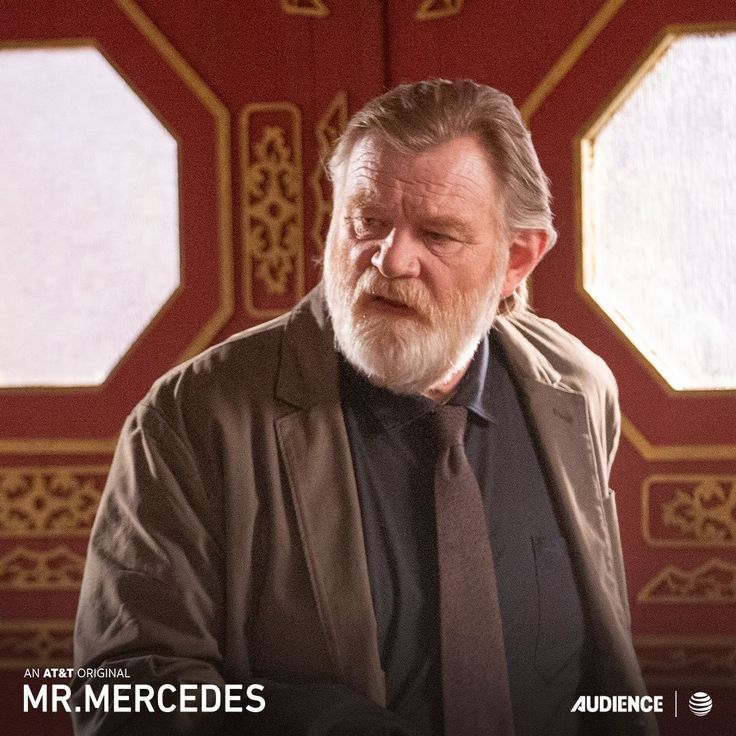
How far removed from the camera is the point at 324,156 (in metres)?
1.54

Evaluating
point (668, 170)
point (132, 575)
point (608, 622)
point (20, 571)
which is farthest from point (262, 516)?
point (668, 170)

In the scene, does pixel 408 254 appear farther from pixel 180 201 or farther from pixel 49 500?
pixel 49 500

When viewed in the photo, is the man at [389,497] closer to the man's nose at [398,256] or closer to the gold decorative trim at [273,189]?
the man's nose at [398,256]

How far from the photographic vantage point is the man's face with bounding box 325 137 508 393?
1.10 metres

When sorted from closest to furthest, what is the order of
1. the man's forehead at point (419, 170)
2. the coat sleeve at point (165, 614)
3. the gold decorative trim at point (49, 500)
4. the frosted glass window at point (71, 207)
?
the coat sleeve at point (165, 614) < the man's forehead at point (419, 170) < the frosted glass window at point (71, 207) < the gold decorative trim at point (49, 500)

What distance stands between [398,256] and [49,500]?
838 millimetres

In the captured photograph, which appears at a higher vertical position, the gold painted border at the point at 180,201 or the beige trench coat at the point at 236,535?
the gold painted border at the point at 180,201

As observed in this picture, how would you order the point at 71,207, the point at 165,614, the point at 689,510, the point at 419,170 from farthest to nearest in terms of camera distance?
the point at 689,510
the point at 71,207
the point at 419,170
the point at 165,614

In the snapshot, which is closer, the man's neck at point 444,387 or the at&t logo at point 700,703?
the man's neck at point 444,387

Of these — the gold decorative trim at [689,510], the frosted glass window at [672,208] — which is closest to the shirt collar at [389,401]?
the frosted glass window at [672,208]

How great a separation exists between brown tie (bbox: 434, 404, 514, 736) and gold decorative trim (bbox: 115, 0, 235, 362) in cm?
53

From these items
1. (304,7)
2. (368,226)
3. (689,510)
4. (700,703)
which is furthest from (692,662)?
(304,7)

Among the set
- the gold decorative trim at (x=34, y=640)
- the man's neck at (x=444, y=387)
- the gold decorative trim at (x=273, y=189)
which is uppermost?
the gold decorative trim at (x=273, y=189)

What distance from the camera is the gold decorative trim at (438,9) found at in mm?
1521
